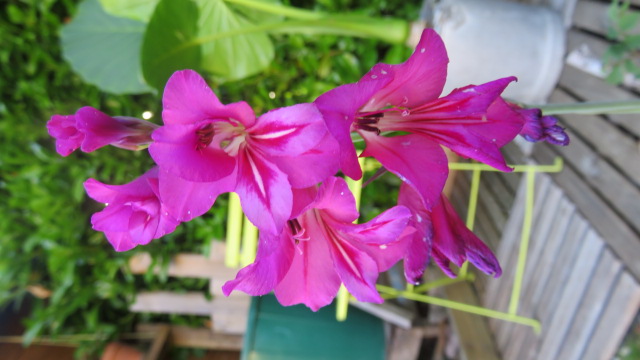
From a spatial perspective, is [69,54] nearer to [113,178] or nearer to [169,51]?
[113,178]

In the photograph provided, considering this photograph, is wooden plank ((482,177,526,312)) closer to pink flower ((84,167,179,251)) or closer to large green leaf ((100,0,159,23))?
large green leaf ((100,0,159,23))

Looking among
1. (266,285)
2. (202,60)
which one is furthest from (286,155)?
(202,60)

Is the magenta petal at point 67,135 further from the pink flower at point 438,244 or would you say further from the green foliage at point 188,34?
the green foliage at point 188,34

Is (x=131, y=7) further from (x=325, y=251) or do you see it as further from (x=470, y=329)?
(x=470, y=329)

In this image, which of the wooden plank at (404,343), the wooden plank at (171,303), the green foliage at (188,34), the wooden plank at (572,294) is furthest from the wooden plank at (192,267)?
the wooden plank at (572,294)

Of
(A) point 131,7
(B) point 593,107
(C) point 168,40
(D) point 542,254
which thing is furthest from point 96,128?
(D) point 542,254

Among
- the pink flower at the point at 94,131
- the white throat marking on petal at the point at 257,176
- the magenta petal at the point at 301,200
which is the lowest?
the magenta petal at the point at 301,200
